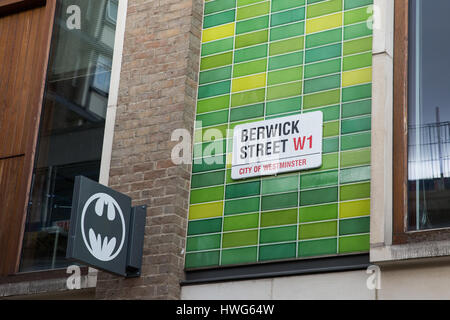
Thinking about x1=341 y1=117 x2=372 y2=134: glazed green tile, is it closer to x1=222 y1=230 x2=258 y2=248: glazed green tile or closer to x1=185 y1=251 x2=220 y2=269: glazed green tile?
x1=222 y1=230 x2=258 y2=248: glazed green tile

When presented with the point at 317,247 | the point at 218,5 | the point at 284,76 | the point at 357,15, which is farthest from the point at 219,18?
the point at 317,247

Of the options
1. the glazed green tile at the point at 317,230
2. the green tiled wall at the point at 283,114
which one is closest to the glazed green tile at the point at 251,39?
the green tiled wall at the point at 283,114

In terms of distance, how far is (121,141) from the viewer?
921 cm

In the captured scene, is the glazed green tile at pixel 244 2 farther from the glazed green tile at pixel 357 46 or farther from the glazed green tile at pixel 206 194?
the glazed green tile at pixel 206 194

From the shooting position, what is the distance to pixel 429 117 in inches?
310

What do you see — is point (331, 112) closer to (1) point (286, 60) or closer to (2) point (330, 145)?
(2) point (330, 145)

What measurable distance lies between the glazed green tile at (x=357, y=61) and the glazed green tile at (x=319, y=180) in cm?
103

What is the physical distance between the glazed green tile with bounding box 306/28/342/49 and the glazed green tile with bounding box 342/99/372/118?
27.8 inches

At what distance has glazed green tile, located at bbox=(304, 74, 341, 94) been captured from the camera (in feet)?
27.5

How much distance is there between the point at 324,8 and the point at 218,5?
1.28 meters

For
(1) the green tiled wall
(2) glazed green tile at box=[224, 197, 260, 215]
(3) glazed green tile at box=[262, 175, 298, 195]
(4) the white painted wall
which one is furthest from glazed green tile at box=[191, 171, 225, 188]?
(4) the white painted wall

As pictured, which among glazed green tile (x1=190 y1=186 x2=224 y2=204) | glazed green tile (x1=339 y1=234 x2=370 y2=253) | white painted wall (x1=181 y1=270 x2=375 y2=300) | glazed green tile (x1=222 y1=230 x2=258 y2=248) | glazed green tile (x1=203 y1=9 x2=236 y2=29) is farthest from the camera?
glazed green tile (x1=203 y1=9 x2=236 y2=29)

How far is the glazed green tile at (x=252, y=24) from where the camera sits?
29.7ft
